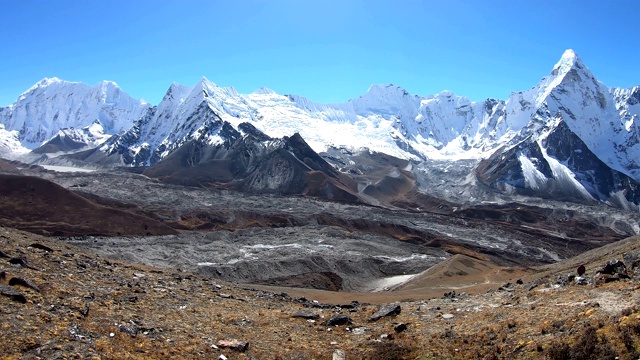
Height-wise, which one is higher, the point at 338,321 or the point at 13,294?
the point at 13,294

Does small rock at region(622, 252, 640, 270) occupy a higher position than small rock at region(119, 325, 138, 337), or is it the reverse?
small rock at region(622, 252, 640, 270)

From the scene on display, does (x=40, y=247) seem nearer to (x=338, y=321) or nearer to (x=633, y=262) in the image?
(x=338, y=321)

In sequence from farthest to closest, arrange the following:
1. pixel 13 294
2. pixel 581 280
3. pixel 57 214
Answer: pixel 57 214 → pixel 581 280 → pixel 13 294

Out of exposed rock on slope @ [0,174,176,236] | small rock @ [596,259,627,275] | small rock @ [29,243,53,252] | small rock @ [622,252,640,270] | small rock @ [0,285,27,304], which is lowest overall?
exposed rock on slope @ [0,174,176,236]

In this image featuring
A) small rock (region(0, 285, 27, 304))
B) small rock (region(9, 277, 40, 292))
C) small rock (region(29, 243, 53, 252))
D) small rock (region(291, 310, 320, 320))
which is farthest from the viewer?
small rock (region(29, 243, 53, 252))

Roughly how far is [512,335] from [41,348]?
13.1 metres

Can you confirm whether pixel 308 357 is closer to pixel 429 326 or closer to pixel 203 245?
pixel 429 326

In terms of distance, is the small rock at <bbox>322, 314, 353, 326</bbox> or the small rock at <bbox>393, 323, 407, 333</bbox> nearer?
the small rock at <bbox>393, 323, 407, 333</bbox>

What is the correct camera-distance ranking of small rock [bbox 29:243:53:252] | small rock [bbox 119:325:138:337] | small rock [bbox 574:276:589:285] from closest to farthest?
small rock [bbox 119:325:138:337]
small rock [bbox 574:276:589:285]
small rock [bbox 29:243:53:252]

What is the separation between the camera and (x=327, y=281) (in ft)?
202

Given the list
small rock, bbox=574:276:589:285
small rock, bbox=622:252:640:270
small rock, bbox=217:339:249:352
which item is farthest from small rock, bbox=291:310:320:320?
small rock, bbox=622:252:640:270

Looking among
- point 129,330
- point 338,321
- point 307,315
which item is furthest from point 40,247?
point 338,321

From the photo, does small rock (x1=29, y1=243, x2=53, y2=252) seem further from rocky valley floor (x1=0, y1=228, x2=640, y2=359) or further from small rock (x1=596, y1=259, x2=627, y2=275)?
small rock (x1=596, y1=259, x2=627, y2=275)

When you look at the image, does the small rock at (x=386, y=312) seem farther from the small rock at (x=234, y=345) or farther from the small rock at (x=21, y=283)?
the small rock at (x=21, y=283)
